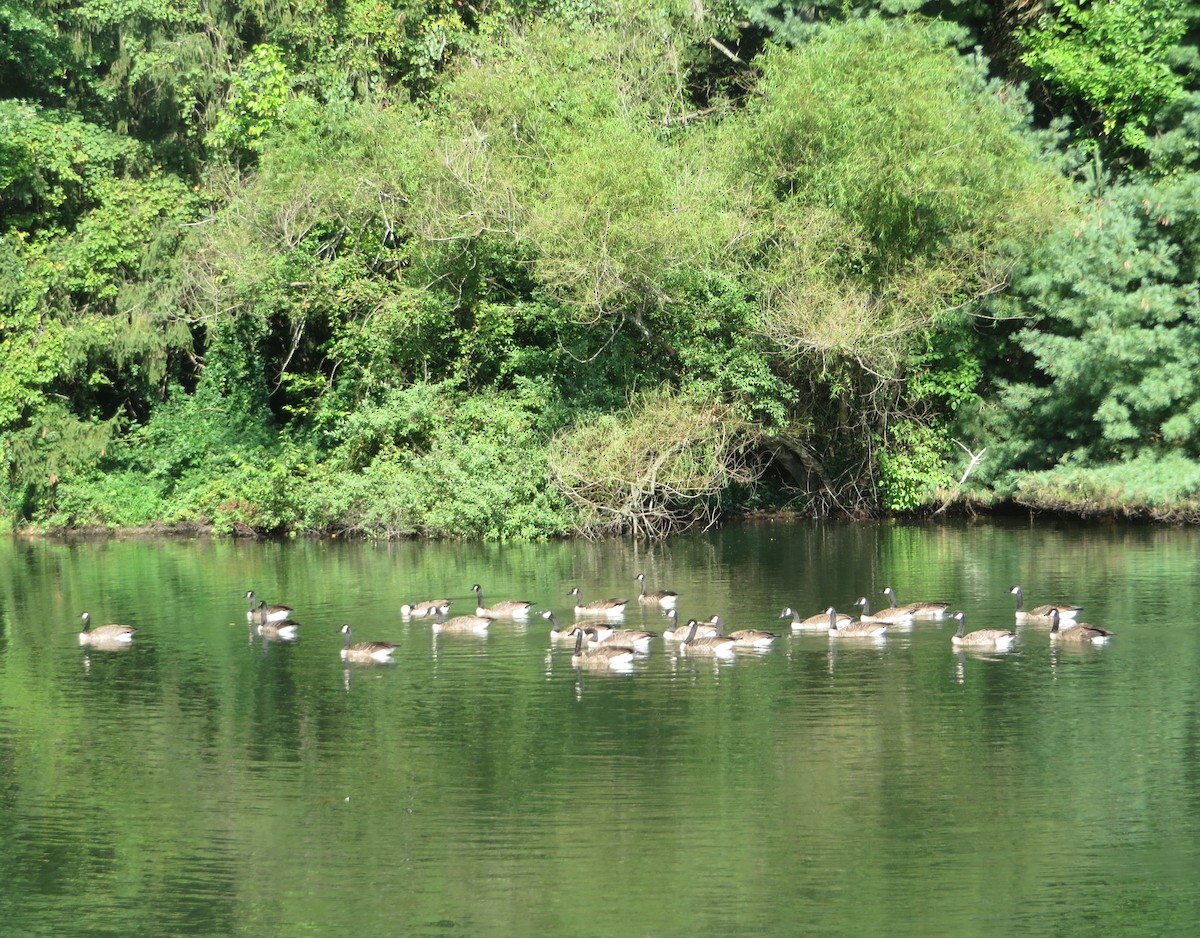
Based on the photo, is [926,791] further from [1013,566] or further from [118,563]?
[118,563]

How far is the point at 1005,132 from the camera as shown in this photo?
4350 cm

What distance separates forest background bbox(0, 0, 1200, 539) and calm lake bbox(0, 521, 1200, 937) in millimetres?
10730

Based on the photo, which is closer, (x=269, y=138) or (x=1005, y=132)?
(x=1005, y=132)

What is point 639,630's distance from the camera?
2858cm

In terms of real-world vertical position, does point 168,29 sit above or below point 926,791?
above

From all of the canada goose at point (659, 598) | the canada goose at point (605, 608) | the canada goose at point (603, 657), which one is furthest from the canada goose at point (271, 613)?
the canada goose at point (659, 598)

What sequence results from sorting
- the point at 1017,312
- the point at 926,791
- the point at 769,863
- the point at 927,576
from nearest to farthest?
the point at 769,863 → the point at 926,791 → the point at 927,576 → the point at 1017,312

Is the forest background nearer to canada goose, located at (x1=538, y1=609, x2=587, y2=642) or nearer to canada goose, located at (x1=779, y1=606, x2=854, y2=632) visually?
canada goose, located at (x1=538, y1=609, x2=587, y2=642)

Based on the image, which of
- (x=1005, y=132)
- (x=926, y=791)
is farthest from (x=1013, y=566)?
(x=926, y=791)

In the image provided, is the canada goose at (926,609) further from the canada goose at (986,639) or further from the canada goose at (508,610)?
the canada goose at (508,610)

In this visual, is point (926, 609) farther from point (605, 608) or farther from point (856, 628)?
point (605, 608)

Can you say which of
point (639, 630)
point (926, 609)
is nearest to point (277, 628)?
point (639, 630)

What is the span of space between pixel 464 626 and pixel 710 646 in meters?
4.85

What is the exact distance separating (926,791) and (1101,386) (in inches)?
1045
